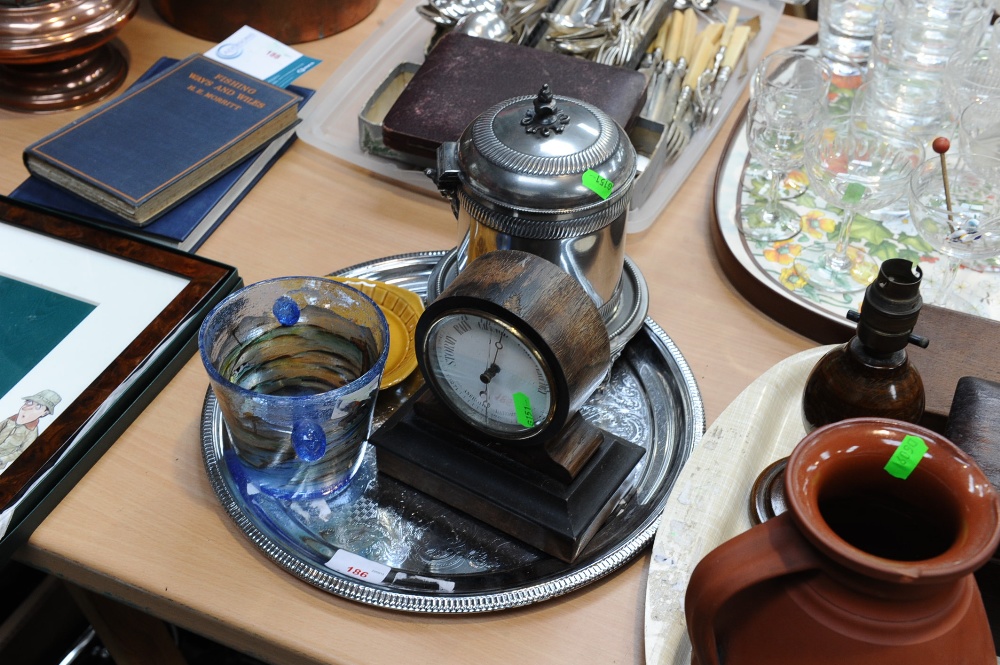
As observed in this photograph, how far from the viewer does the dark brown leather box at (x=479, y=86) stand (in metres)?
1.08

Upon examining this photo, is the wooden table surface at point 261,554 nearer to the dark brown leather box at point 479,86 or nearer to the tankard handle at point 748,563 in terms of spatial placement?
the dark brown leather box at point 479,86

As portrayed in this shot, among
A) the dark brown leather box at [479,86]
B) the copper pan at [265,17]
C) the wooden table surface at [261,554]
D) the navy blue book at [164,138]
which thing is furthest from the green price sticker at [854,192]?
the copper pan at [265,17]

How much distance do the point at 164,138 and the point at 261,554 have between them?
587 millimetres

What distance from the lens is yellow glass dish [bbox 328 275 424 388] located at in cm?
88

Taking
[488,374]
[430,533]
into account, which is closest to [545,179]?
[488,374]

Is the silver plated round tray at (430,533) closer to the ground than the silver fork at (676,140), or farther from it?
closer to the ground

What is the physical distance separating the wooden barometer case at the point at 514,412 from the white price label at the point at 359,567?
0.26ft

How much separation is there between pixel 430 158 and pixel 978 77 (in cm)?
69

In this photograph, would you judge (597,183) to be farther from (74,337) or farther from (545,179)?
(74,337)

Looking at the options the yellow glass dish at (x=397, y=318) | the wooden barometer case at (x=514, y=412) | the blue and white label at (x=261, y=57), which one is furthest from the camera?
the blue and white label at (x=261, y=57)

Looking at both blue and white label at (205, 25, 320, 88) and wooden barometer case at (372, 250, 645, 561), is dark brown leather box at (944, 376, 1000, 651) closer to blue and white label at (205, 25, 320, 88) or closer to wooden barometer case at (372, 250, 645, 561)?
wooden barometer case at (372, 250, 645, 561)

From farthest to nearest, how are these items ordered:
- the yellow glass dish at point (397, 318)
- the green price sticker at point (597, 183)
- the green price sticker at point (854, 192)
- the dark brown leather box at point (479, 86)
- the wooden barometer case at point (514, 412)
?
the dark brown leather box at point (479, 86), the green price sticker at point (854, 192), the yellow glass dish at point (397, 318), the green price sticker at point (597, 183), the wooden barometer case at point (514, 412)

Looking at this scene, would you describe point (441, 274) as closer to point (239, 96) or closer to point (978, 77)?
point (239, 96)

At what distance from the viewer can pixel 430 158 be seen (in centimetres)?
110
